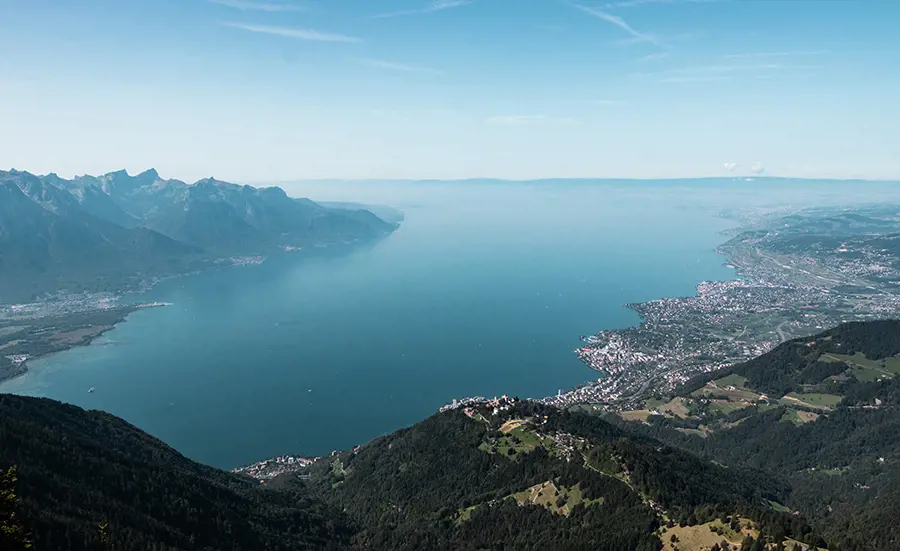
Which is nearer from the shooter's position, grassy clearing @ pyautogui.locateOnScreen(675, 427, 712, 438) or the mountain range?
the mountain range

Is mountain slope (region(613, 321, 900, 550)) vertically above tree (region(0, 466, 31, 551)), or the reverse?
tree (region(0, 466, 31, 551))

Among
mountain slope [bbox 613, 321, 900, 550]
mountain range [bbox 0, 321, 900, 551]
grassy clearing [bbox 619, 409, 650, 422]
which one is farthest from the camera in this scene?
grassy clearing [bbox 619, 409, 650, 422]

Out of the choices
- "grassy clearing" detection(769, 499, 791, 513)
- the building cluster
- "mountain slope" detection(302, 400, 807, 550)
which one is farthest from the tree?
"grassy clearing" detection(769, 499, 791, 513)

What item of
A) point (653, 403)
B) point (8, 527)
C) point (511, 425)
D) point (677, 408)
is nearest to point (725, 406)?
point (677, 408)

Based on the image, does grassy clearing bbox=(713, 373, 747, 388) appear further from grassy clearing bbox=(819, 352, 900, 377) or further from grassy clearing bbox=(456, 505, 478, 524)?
grassy clearing bbox=(456, 505, 478, 524)

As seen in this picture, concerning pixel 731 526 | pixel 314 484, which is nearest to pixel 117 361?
pixel 314 484

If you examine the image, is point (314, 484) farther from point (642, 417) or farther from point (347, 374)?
point (642, 417)

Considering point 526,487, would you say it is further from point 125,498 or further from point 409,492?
point 125,498
